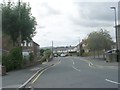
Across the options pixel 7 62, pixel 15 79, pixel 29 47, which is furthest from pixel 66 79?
pixel 29 47

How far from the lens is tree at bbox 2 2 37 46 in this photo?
151 feet

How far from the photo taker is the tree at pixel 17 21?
46031 mm

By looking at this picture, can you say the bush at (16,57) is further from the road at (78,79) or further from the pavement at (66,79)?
the road at (78,79)

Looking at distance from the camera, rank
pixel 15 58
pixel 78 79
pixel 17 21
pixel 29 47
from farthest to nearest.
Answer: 1. pixel 29 47
2. pixel 17 21
3. pixel 15 58
4. pixel 78 79

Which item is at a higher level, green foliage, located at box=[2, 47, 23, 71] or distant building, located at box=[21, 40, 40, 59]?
distant building, located at box=[21, 40, 40, 59]

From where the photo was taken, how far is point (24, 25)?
4697cm

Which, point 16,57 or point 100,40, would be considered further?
point 100,40

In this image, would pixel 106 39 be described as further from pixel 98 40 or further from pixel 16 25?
pixel 16 25

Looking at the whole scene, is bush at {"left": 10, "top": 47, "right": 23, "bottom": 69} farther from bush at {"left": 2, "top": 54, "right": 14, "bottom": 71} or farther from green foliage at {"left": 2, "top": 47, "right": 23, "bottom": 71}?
bush at {"left": 2, "top": 54, "right": 14, "bottom": 71}

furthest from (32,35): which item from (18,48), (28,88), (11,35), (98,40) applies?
(98,40)

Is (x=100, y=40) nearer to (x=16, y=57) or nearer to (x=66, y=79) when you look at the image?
(x=16, y=57)

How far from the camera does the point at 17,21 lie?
4581 centimetres

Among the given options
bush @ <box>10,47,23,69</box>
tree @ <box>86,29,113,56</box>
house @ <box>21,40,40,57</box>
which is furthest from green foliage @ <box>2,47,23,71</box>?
tree @ <box>86,29,113,56</box>

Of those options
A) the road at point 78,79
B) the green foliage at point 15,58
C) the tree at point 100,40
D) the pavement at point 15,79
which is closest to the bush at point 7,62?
the green foliage at point 15,58
